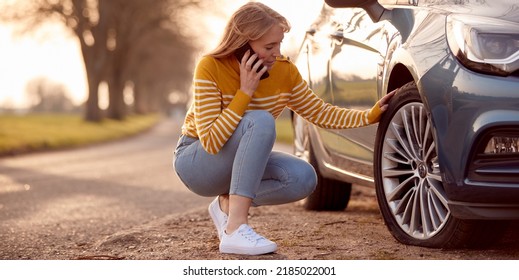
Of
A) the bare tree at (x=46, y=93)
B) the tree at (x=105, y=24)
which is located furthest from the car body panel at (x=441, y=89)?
the bare tree at (x=46, y=93)

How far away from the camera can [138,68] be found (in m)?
58.0

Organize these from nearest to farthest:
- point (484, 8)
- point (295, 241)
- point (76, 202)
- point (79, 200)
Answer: point (484, 8), point (295, 241), point (76, 202), point (79, 200)

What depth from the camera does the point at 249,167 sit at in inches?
161

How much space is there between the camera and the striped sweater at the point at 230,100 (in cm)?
411

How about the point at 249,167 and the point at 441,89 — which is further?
the point at 249,167

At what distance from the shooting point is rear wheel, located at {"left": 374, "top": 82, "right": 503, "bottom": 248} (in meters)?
3.98

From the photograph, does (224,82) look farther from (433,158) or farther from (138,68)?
(138,68)

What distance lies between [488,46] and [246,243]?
140 centimetres

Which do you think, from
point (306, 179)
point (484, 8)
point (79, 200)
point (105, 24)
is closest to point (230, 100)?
point (306, 179)

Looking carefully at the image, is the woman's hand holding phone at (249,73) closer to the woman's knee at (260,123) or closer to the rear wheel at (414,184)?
the woman's knee at (260,123)

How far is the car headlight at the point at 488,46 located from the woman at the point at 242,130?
813 mm

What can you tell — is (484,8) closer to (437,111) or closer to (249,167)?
(437,111)

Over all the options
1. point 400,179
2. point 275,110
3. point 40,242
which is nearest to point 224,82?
point 275,110
